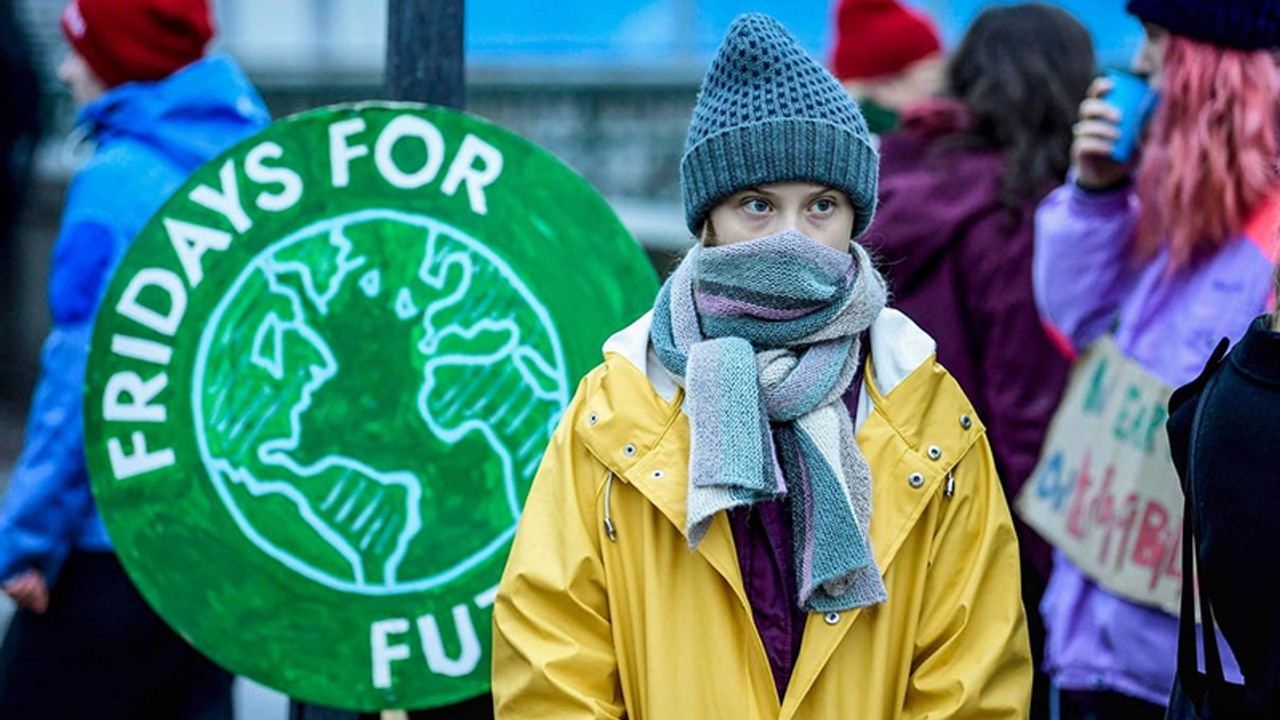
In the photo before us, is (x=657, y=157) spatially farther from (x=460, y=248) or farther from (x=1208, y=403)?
(x=1208, y=403)

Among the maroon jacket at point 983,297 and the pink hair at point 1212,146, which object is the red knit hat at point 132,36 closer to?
the maroon jacket at point 983,297

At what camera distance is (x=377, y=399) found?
355cm

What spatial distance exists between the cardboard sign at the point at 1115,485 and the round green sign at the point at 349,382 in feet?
2.86

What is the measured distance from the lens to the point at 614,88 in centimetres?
1067

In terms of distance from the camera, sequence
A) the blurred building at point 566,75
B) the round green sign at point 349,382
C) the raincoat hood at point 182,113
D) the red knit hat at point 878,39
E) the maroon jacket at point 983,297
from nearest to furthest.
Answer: the round green sign at point 349,382, the raincoat hood at point 182,113, the maroon jacket at point 983,297, the red knit hat at point 878,39, the blurred building at point 566,75

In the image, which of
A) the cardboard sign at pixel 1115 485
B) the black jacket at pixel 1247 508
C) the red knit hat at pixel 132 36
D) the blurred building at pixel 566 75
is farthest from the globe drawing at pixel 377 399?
the blurred building at pixel 566 75

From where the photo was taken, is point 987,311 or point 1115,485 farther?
point 987,311

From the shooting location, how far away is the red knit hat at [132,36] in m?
4.40

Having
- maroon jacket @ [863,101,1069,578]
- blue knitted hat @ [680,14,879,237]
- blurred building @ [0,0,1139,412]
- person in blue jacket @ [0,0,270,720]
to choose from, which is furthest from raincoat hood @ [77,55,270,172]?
blurred building @ [0,0,1139,412]

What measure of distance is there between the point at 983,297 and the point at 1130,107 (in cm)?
85

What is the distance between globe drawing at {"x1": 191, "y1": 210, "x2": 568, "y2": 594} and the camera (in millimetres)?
3512

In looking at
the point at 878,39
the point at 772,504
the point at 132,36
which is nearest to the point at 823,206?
the point at 772,504

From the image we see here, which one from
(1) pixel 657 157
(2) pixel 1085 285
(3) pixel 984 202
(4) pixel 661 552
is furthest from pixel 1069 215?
(1) pixel 657 157

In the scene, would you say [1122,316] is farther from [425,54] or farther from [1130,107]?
[425,54]
